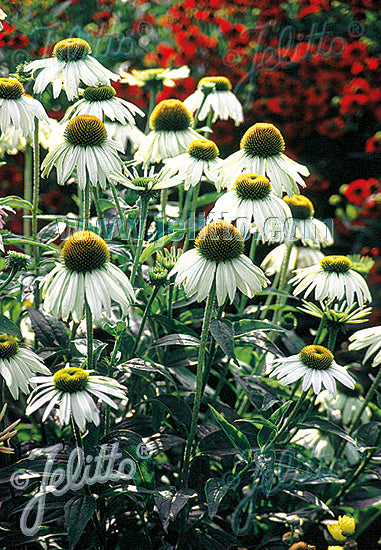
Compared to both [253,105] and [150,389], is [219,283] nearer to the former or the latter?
[150,389]

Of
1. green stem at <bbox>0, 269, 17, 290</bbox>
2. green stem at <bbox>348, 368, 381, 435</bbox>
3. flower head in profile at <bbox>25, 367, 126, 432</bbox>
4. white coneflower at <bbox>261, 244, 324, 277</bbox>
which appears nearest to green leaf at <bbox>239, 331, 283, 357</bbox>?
green stem at <bbox>348, 368, 381, 435</bbox>

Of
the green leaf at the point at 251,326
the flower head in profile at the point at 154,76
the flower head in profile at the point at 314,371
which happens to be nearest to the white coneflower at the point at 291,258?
the green leaf at the point at 251,326

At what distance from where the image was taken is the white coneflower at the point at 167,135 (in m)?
1.49

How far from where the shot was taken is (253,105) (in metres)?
3.25

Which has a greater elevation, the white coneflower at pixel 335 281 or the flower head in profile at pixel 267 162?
the flower head in profile at pixel 267 162

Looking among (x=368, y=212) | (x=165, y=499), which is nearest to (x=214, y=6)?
(x=368, y=212)

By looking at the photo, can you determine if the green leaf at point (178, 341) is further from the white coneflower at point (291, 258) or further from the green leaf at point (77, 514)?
the white coneflower at point (291, 258)

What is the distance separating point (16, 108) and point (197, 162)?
0.43m

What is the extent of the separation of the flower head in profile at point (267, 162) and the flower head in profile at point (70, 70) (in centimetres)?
35

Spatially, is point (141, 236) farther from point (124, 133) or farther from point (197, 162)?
point (124, 133)

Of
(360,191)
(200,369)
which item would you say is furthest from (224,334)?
(360,191)

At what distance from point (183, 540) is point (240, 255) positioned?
0.68 meters

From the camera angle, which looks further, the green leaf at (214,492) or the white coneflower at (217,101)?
the white coneflower at (217,101)

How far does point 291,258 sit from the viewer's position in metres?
1.73
